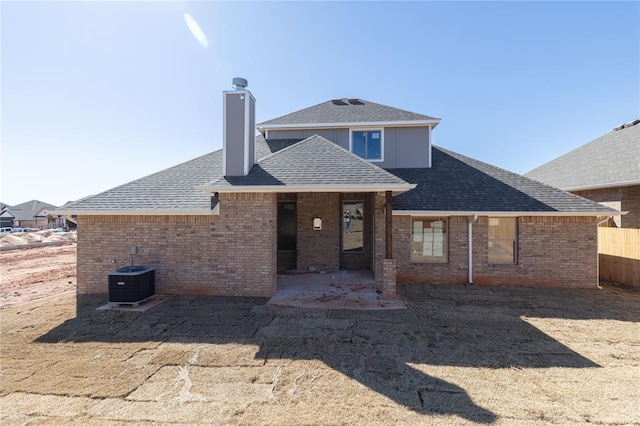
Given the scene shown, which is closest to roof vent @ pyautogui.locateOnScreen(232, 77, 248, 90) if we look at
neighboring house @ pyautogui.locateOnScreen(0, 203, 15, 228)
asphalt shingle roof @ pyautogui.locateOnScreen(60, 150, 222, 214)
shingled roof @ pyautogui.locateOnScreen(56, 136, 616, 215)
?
shingled roof @ pyautogui.locateOnScreen(56, 136, 616, 215)

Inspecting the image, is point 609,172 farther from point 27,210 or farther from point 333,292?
point 27,210

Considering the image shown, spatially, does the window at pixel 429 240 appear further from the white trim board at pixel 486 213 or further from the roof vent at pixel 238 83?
the roof vent at pixel 238 83

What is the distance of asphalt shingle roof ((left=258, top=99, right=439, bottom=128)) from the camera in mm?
12719

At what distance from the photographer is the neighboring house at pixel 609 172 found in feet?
39.5

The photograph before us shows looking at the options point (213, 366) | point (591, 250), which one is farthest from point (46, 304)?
point (591, 250)

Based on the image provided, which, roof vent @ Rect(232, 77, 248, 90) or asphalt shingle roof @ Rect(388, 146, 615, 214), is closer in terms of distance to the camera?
roof vent @ Rect(232, 77, 248, 90)

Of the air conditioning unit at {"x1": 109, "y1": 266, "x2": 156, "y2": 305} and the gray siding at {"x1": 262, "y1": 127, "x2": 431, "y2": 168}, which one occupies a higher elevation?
the gray siding at {"x1": 262, "y1": 127, "x2": 431, "y2": 168}

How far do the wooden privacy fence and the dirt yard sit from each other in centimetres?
378

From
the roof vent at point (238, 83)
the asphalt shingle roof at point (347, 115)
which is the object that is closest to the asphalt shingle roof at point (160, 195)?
the roof vent at point (238, 83)

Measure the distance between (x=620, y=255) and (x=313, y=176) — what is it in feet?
38.6

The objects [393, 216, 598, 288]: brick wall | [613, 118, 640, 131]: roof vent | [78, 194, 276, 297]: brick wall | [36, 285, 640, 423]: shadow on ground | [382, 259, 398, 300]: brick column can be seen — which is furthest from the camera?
[613, 118, 640, 131]: roof vent

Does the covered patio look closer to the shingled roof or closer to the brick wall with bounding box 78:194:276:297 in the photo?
the brick wall with bounding box 78:194:276:297

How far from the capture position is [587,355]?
4922mm

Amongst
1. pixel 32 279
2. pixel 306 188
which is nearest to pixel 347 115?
pixel 306 188
